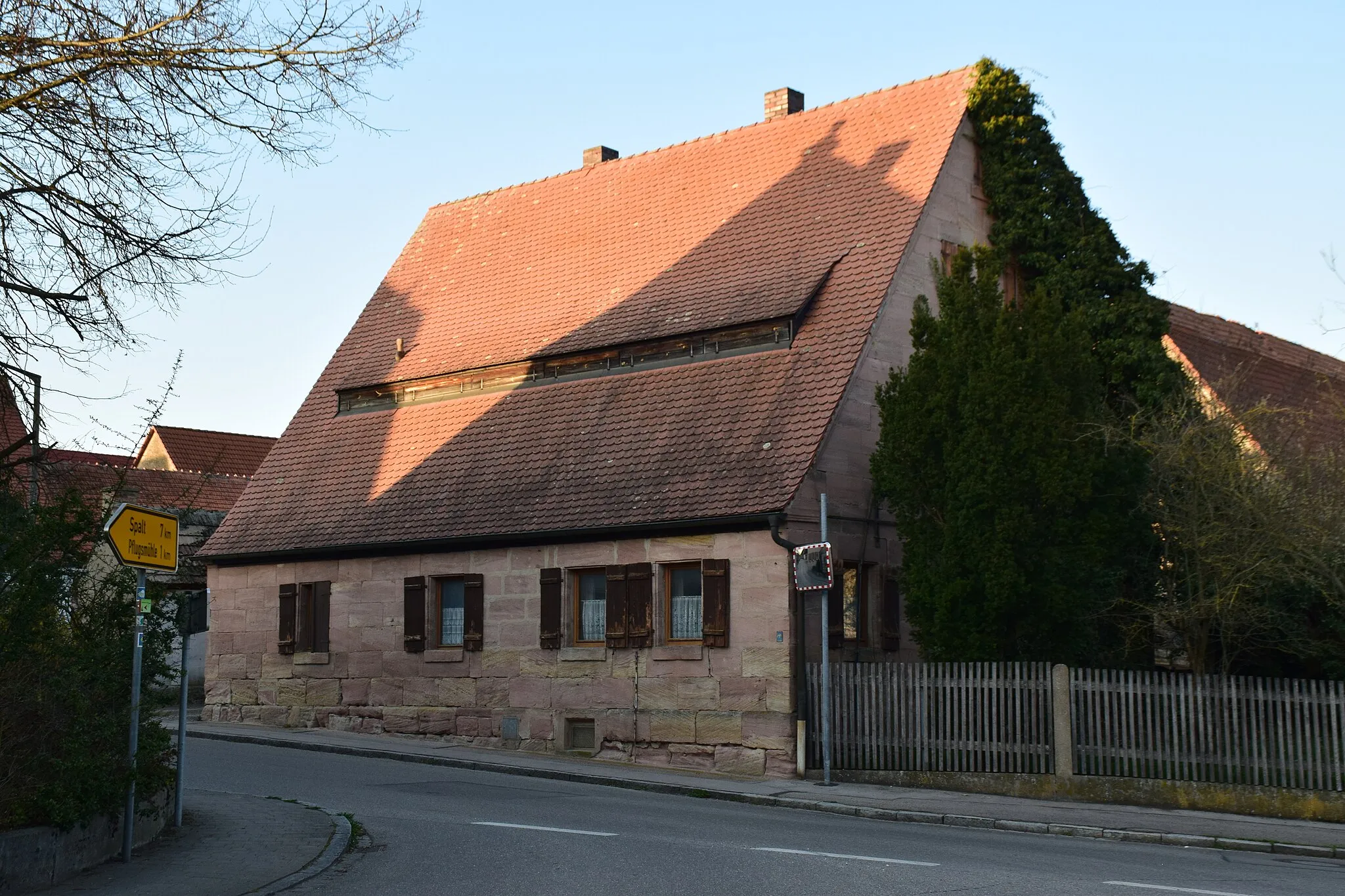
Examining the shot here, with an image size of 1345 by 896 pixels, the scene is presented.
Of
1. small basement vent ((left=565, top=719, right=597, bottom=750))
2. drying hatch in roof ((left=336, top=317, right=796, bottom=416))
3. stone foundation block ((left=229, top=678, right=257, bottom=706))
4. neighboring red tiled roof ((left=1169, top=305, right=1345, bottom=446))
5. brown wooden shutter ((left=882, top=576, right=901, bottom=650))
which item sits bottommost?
small basement vent ((left=565, top=719, right=597, bottom=750))

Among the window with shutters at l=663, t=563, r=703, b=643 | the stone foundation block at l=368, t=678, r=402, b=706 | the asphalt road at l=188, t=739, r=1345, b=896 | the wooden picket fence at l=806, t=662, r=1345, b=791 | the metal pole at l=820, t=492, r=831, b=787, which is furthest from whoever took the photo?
the stone foundation block at l=368, t=678, r=402, b=706

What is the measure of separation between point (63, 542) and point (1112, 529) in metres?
12.2

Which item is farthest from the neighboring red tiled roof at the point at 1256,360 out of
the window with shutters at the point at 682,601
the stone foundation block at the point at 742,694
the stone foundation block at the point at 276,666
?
the stone foundation block at the point at 276,666

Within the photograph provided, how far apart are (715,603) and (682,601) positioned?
33.1 inches

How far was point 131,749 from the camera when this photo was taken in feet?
35.4

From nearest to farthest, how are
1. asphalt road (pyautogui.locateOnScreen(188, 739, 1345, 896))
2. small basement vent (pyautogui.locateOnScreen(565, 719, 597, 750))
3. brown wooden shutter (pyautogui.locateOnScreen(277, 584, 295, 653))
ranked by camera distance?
asphalt road (pyautogui.locateOnScreen(188, 739, 1345, 896)) < small basement vent (pyautogui.locateOnScreen(565, 719, 597, 750)) < brown wooden shutter (pyautogui.locateOnScreen(277, 584, 295, 653))

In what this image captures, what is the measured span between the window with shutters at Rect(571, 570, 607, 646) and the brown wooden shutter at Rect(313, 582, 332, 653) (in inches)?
201

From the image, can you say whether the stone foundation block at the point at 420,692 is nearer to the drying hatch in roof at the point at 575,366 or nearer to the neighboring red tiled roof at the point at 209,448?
the drying hatch in roof at the point at 575,366

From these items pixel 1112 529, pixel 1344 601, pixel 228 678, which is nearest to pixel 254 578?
pixel 228 678

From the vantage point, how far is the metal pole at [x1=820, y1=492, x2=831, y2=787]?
58.8ft

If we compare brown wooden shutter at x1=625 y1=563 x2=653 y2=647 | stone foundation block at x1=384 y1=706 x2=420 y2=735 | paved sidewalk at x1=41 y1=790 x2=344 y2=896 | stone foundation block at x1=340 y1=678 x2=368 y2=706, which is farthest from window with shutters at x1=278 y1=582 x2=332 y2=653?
paved sidewalk at x1=41 y1=790 x2=344 y2=896

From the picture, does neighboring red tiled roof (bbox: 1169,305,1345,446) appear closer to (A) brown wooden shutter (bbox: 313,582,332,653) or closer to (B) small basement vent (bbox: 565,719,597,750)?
(B) small basement vent (bbox: 565,719,597,750)

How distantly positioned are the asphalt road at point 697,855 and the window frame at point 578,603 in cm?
465

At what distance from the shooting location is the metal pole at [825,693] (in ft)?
58.8
